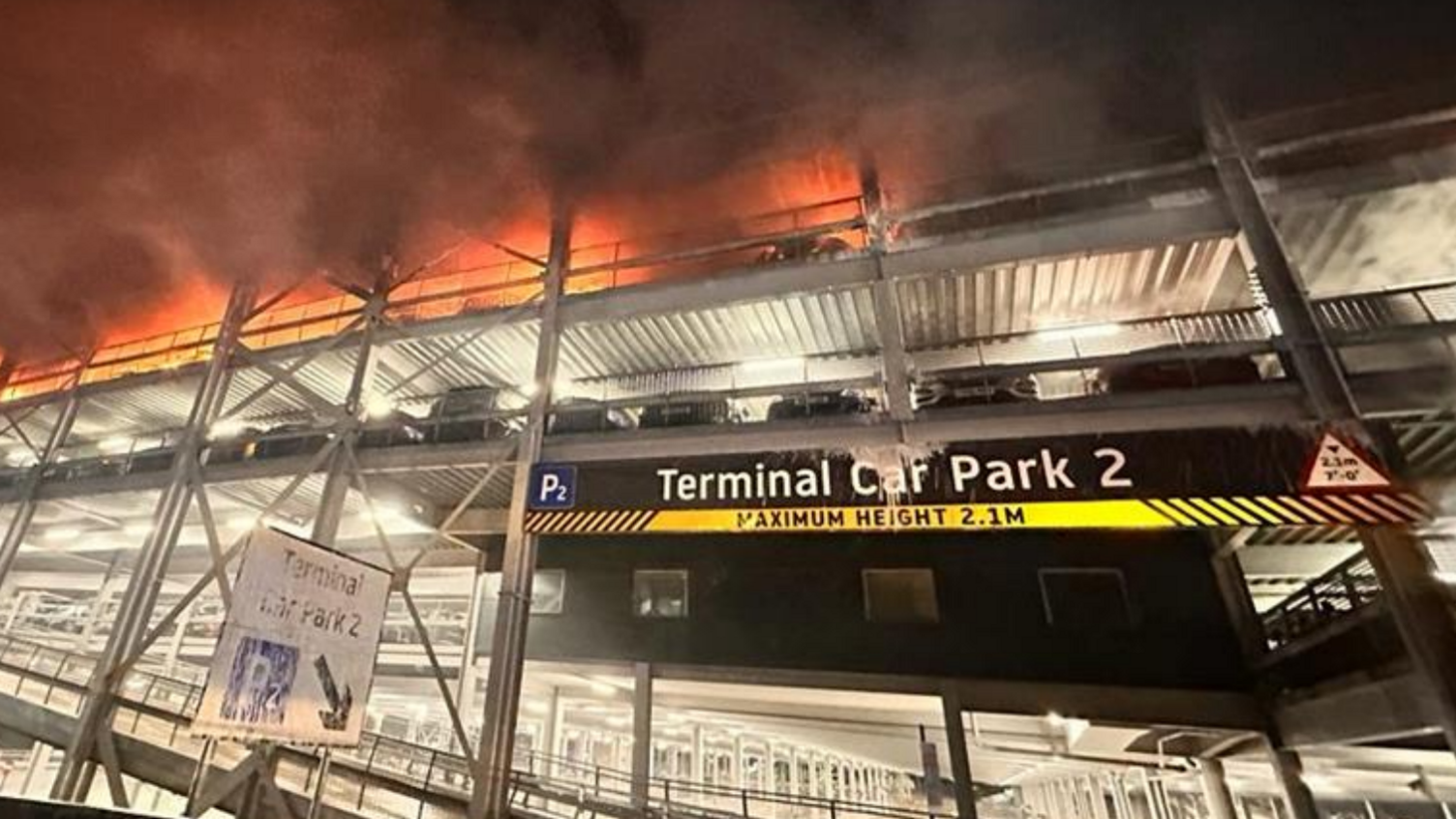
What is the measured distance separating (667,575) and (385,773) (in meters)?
4.11

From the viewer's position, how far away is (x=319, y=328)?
11.3 meters

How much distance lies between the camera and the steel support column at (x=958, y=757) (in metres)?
7.23

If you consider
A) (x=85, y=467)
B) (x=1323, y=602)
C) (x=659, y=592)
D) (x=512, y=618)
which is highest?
(x=85, y=467)

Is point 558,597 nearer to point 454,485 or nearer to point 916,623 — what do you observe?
point 454,485

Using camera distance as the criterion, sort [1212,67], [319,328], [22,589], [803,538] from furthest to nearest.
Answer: [22,589] < [319,328] < [803,538] < [1212,67]

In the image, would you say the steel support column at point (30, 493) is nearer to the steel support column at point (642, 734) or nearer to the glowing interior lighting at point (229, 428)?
the glowing interior lighting at point (229, 428)

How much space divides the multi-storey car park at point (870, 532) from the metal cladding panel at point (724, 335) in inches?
2.4

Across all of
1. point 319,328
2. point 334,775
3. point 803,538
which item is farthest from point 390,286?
point 803,538

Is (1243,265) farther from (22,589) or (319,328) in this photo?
(22,589)

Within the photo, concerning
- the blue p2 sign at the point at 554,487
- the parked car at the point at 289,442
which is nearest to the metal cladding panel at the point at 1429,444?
the blue p2 sign at the point at 554,487

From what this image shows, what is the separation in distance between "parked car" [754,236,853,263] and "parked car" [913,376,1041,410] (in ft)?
5.76

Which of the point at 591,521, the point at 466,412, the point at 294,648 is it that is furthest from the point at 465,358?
the point at 294,648

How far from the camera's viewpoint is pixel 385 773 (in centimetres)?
725

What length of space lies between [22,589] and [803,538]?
1676 cm
